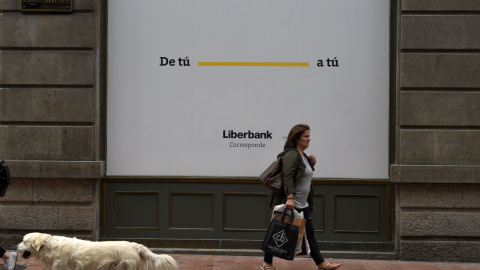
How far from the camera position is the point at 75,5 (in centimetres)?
899

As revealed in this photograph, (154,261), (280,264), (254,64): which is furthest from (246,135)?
(154,261)

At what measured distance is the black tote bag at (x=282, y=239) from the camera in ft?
23.6

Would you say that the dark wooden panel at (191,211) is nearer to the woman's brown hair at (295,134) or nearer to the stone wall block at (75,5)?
the woman's brown hair at (295,134)

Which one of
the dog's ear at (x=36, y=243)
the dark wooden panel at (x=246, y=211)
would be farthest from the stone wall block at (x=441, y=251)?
the dog's ear at (x=36, y=243)

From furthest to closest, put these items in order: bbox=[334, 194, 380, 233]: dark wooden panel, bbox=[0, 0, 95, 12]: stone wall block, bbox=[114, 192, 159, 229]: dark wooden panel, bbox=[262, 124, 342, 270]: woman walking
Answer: bbox=[114, 192, 159, 229]: dark wooden panel
bbox=[334, 194, 380, 233]: dark wooden panel
bbox=[0, 0, 95, 12]: stone wall block
bbox=[262, 124, 342, 270]: woman walking

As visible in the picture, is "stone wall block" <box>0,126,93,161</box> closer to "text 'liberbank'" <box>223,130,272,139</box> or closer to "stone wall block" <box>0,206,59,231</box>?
"stone wall block" <box>0,206,59,231</box>

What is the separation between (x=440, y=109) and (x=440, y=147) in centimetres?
53

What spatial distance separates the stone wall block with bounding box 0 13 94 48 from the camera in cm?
900

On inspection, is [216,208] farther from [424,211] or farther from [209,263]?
[424,211]

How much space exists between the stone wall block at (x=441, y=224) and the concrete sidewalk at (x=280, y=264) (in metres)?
0.42

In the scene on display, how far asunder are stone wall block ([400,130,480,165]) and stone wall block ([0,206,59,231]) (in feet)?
16.4

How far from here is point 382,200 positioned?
9102mm

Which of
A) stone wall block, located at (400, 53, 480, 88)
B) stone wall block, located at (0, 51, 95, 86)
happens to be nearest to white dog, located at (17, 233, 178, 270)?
stone wall block, located at (0, 51, 95, 86)

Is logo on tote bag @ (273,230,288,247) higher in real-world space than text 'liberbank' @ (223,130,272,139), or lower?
lower
